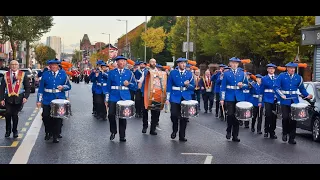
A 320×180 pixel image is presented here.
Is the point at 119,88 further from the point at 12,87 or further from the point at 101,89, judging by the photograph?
the point at 101,89

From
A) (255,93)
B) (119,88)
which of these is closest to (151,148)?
(119,88)

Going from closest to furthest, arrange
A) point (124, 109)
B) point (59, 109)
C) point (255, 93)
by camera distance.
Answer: point (59, 109) → point (124, 109) → point (255, 93)

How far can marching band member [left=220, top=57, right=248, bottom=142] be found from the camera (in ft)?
47.0

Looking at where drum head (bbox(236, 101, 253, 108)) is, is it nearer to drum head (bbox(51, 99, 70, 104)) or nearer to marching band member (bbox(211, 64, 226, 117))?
drum head (bbox(51, 99, 70, 104))

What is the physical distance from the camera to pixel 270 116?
50.4ft

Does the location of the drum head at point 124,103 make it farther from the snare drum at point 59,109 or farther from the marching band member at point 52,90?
the marching band member at point 52,90

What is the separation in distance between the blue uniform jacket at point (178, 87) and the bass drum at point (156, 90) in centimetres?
16

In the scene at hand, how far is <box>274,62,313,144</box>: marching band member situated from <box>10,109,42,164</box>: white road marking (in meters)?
5.84

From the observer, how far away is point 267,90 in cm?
1566

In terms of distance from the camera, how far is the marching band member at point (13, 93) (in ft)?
46.4

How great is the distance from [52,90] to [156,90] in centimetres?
241

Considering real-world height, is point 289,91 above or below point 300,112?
above
